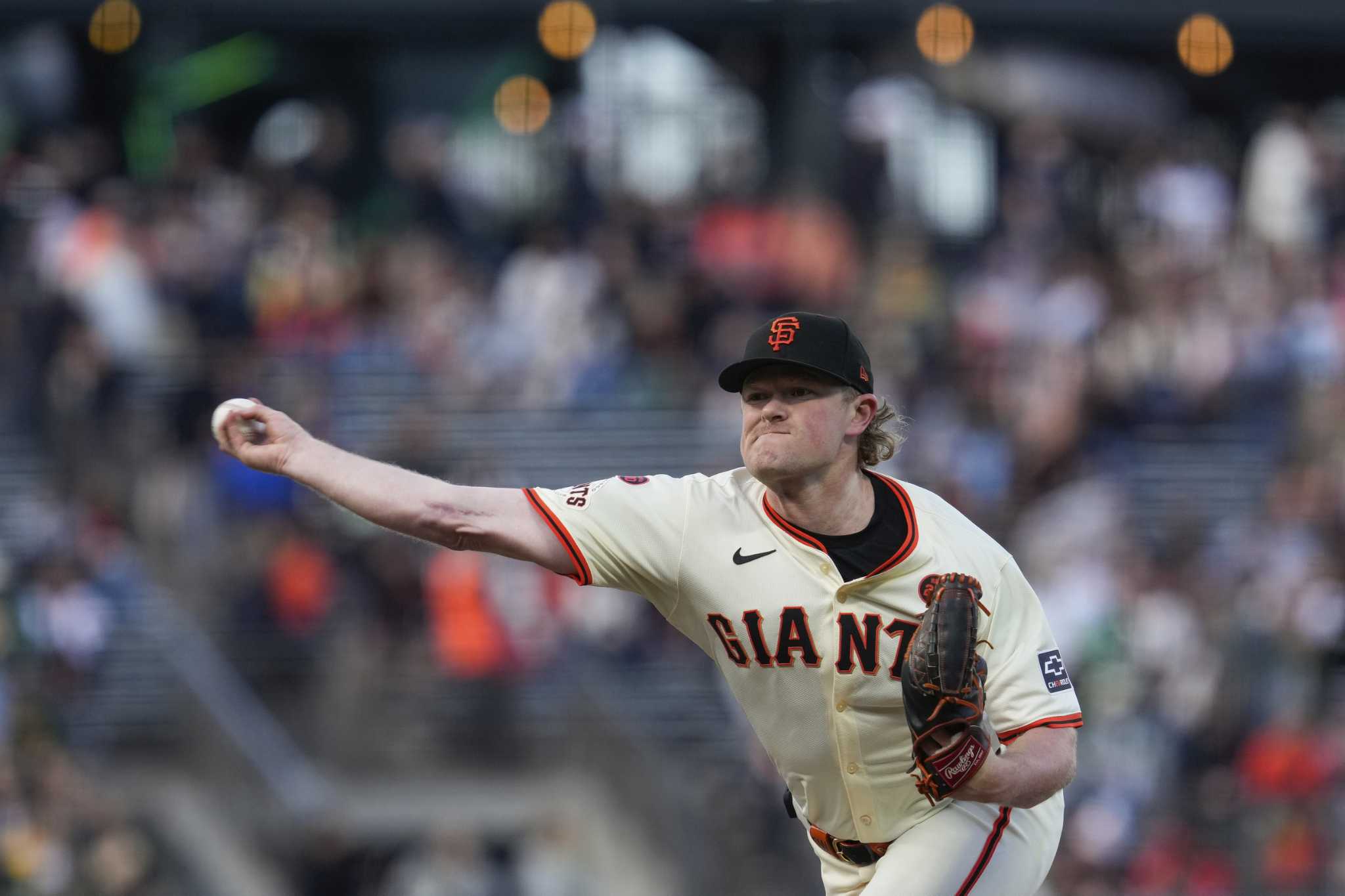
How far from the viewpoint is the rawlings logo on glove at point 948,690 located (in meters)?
4.68

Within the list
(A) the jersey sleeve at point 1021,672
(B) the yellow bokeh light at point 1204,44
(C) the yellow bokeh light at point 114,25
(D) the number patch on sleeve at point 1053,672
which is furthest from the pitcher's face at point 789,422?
(B) the yellow bokeh light at point 1204,44

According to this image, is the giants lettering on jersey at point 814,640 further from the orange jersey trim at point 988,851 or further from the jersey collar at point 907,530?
the orange jersey trim at point 988,851

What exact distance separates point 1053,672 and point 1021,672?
12cm

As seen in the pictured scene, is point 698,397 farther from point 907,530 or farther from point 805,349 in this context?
point 805,349

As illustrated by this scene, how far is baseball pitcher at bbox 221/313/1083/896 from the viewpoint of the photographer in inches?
200

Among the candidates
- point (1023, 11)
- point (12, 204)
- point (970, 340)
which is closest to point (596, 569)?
point (970, 340)

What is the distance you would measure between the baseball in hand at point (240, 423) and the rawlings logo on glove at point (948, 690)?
1771mm

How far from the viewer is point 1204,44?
21.9 m

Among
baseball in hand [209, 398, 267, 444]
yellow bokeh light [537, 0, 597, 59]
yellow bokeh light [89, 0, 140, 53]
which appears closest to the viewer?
baseball in hand [209, 398, 267, 444]

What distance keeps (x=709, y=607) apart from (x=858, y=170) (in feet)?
48.8

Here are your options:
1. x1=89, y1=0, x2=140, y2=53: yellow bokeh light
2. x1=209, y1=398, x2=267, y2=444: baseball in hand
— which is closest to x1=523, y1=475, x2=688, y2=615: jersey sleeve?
x1=209, y1=398, x2=267, y2=444: baseball in hand

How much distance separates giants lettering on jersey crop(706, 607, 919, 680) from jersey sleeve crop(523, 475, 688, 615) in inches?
8.6

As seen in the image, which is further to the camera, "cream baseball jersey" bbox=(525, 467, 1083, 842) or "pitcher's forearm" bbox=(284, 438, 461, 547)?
"cream baseball jersey" bbox=(525, 467, 1083, 842)

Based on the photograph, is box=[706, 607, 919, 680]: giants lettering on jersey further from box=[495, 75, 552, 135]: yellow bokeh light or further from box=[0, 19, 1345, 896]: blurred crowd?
box=[495, 75, 552, 135]: yellow bokeh light
